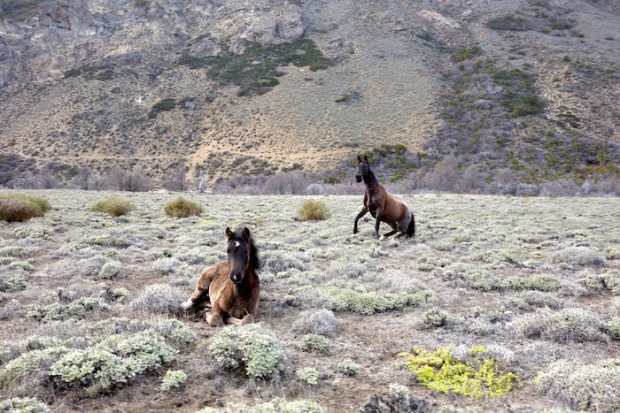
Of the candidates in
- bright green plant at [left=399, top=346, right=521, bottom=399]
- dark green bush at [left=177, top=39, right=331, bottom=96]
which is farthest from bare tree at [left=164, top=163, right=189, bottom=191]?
bright green plant at [left=399, top=346, right=521, bottom=399]

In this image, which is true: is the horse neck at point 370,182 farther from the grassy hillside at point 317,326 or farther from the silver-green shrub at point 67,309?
the silver-green shrub at point 67,309

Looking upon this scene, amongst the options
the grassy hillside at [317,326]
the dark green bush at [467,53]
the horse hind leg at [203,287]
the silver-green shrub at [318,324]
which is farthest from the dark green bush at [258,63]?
the silver-green shrub at [318,324]

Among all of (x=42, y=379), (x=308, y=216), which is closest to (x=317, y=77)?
(x=308, y=216)

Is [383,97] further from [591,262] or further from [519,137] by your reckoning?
[591,262]

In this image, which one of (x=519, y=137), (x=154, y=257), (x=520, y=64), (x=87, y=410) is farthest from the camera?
(x=520, y=64)

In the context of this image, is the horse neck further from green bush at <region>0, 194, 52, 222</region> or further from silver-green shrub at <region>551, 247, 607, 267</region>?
green bush at <region>0, 194, 52, 222</region>

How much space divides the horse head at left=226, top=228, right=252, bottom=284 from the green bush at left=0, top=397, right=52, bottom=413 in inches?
96.4

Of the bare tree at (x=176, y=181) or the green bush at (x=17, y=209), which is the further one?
the bare tree at (x=176, y=181)

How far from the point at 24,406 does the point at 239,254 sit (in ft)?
9.41

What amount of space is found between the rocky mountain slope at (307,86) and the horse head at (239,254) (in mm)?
35269

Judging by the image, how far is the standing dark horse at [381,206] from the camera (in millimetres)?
12773

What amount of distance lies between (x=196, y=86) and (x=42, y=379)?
6100 centimetres

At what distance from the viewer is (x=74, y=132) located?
51719mm

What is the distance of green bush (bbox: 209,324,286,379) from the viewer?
14.2ft
